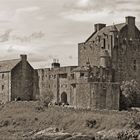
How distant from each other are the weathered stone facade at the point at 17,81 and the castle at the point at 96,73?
178 millimetres

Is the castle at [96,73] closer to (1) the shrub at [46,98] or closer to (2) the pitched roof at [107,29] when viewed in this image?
(2) the pitched roof at [107,29]

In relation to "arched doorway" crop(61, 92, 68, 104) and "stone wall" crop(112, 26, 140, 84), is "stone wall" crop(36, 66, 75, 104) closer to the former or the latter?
"arched doorway" crop(61, 92, 68, 104)

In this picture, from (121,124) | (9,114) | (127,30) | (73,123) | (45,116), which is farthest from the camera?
(127,30)

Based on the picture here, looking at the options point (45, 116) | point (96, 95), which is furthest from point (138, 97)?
point (45, 116)

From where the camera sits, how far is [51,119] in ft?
266

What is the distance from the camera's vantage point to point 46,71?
104 metres

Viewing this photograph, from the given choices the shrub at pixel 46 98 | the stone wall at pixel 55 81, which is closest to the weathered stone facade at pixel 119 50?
the stone wall at pixel 55 81

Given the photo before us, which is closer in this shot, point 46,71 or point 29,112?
point 29,112

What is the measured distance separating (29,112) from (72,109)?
9.07m

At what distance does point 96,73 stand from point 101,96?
234 inches

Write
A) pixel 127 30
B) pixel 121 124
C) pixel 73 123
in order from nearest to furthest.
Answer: pixel 121 124 → pixel 73 123 → pixel 127 30

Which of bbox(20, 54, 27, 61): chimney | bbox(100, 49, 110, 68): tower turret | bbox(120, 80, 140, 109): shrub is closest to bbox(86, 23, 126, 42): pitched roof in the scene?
bbox(100, 49, 110, 68): tower turret

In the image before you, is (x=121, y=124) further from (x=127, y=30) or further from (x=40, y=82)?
(x=40, y=82)

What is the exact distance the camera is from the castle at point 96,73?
8456 centimetres
